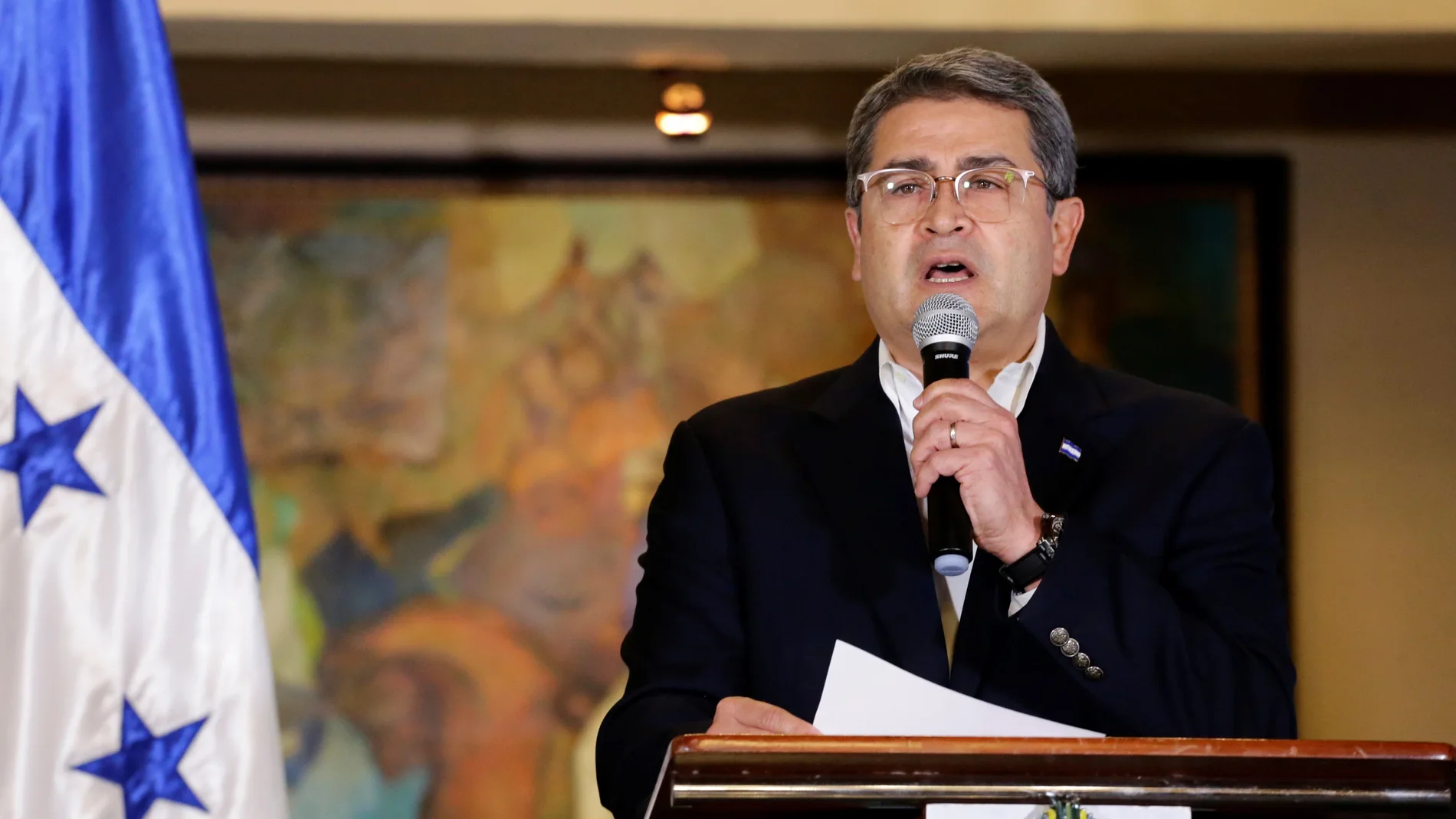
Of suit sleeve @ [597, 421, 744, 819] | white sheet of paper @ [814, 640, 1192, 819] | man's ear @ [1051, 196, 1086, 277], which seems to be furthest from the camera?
man's ear @ [1051, 196, 1086, 277]

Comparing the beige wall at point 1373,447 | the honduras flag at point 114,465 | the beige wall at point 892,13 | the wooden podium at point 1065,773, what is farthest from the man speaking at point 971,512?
the beige wall at point 1373,447

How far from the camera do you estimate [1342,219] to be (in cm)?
516

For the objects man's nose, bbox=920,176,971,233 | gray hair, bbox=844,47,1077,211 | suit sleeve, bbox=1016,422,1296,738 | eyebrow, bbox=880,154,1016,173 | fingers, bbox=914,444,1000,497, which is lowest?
suit sleeve, bbox=1016,422,1296,738

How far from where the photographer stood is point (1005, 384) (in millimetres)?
2207

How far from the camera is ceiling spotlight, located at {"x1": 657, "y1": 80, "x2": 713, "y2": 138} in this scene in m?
4.90

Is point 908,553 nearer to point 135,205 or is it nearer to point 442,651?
point 135,205

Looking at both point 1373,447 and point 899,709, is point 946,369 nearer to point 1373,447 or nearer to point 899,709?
point 899,709

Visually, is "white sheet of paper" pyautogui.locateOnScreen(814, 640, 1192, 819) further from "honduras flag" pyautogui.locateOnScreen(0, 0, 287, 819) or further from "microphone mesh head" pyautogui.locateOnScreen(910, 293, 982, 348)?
"honduras flag" pyautogui.locateOnScreen(0, 0, 287, 819)

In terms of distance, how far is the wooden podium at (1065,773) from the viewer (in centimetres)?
123

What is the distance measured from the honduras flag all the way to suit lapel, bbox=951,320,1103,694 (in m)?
0.91

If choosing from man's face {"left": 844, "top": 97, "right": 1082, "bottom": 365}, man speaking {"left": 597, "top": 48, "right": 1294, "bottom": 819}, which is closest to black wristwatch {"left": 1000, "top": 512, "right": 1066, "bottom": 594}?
man speaking {"left": 597, "top": 48, "right": 1294, "bottom": 819}

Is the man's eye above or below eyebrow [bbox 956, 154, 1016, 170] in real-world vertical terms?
below

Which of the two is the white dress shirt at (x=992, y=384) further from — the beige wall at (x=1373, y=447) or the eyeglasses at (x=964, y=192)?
the beige wall at (x=1373, y=447)

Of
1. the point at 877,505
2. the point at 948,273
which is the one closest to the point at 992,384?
the point at 948,273
